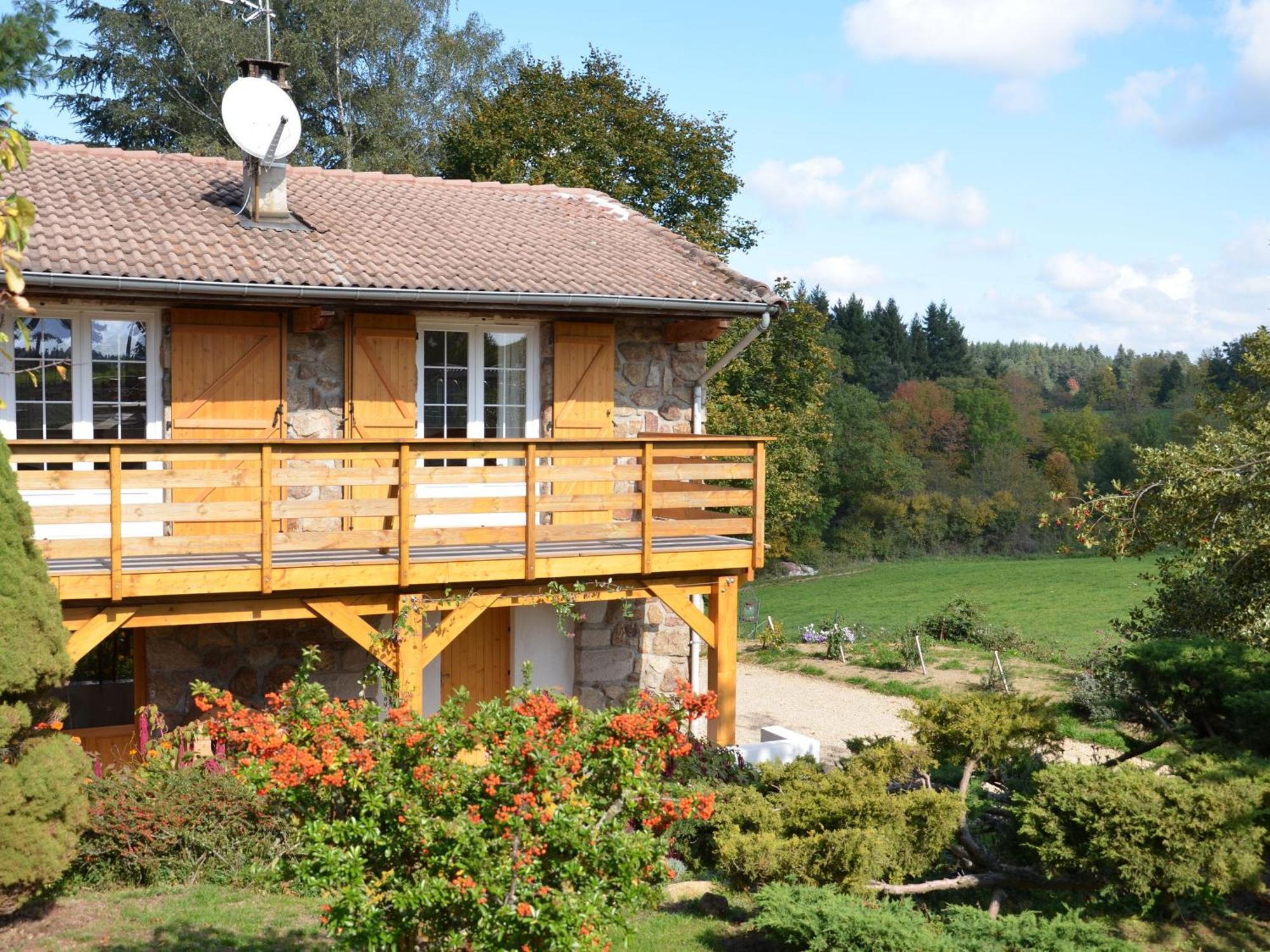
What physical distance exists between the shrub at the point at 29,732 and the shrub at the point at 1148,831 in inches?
215

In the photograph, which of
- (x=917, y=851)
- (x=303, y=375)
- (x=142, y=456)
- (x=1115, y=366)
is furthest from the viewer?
(x=1115, y=366)

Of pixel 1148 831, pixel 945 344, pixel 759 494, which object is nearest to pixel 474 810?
pixel 1148 831

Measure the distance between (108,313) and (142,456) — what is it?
1954mm

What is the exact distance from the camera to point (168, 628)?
1075 cm

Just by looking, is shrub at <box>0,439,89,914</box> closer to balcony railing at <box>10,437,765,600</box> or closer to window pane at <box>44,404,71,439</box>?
balcony railing at <box>10,437,765,600</box>

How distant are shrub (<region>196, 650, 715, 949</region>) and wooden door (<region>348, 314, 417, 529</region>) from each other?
18.8 feet

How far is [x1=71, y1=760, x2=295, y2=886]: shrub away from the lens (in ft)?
25.4

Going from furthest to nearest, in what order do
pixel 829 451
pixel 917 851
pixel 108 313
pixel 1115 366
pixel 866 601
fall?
pixel 1115 366, pixel 829 451, pixel 866 601, pixel 108 313, pixel 917 851

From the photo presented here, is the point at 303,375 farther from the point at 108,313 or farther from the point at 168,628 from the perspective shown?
the point at 168,628

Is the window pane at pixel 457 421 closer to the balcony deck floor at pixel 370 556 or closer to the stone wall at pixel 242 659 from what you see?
the balcony deck floor at pixel 370 556

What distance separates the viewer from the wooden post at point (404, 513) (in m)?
9.27

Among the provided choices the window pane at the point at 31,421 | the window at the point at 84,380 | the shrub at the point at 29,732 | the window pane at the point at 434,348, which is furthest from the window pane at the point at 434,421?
the shrub at the point at 29,732

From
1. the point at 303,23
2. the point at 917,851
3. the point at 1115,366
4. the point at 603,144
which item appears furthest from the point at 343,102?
the point at 1115,366

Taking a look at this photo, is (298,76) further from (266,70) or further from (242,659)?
(242,659)
